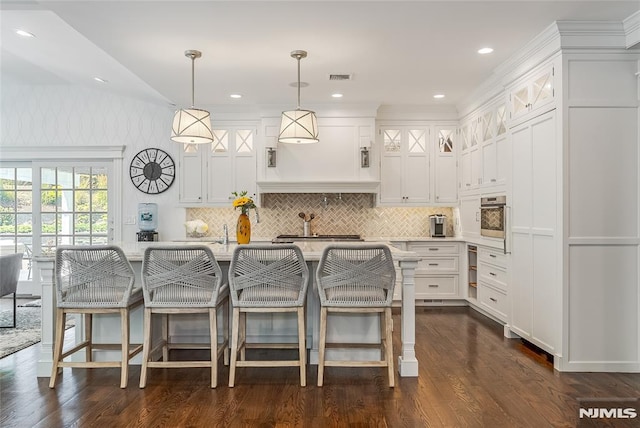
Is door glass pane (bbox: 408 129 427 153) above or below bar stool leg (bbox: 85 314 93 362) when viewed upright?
above

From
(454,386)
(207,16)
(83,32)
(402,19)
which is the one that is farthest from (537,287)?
(83,32)

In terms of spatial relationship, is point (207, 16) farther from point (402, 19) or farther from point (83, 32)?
point (402, 19)

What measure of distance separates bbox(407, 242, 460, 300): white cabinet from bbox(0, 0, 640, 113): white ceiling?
6.21 feet

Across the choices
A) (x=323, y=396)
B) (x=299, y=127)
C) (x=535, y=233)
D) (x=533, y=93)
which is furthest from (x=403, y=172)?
(x=323, y=396)

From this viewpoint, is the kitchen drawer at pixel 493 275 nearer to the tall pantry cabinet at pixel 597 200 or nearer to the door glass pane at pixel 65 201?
the tall pantry cabinet at pixel 597 200

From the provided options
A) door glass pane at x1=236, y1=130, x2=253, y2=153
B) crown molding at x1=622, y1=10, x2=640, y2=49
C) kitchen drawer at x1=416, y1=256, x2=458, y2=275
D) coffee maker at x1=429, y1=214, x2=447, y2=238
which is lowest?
kitchen drawer at x1=416, y1=256, x2=458, y2=275

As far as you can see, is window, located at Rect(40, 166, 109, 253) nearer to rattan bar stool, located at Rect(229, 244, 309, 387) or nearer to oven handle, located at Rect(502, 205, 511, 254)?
rattan bar stool, located at Rect(229, 244, 309, 387)

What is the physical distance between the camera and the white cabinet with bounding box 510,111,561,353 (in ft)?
10.8

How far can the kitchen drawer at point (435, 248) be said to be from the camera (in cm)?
551

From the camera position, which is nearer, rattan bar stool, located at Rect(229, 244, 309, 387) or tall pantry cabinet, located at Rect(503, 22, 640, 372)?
rattan bar stool, located at Rect(229, 244, 309, 387)

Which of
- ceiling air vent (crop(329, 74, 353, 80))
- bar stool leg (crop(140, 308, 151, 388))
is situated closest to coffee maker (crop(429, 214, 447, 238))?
ceiling air vent (crop(329, 74, 353, 80))

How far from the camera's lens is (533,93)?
143 inches

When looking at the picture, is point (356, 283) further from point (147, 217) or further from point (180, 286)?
point (147, 217)

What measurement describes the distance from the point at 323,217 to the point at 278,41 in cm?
294
